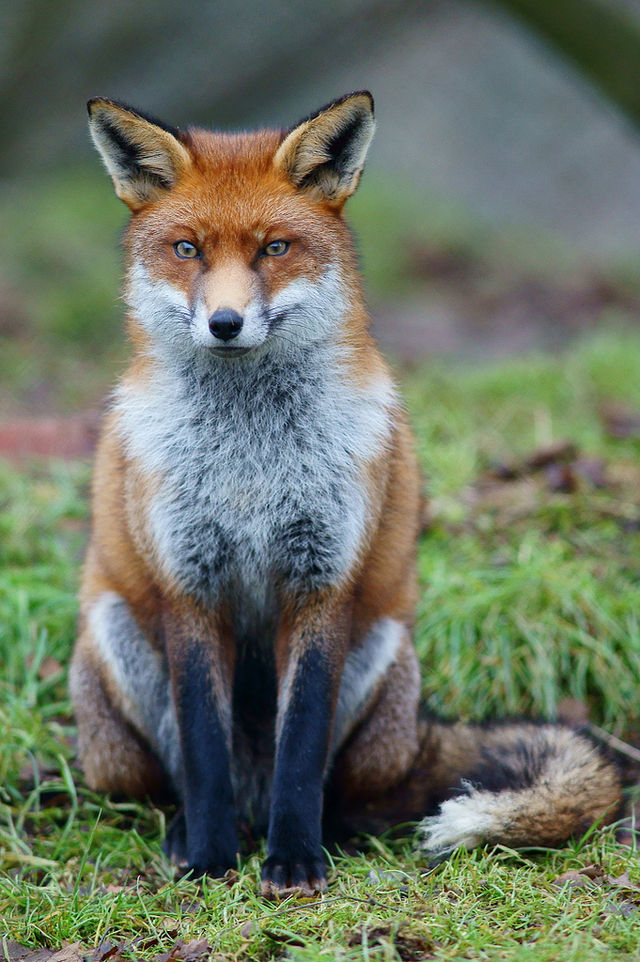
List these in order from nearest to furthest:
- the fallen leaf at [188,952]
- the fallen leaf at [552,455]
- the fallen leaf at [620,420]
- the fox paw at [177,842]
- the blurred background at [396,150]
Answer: the fallen leaf at [188,952] → the fox paw at [177,842] → the fallen leaf at [552,455] → the fallen leaf at [620,420] → the blurred background at [396,150]

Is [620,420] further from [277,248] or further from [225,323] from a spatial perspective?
[225,323]

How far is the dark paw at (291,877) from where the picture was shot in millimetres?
3221

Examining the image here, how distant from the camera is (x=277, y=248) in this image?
3.30 metres

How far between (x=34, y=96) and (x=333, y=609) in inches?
329

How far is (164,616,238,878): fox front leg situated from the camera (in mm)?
3434

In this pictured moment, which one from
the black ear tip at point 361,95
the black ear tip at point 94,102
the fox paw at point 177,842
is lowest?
the fox paw at point 177,842

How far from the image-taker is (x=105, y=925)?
3137 millimetres

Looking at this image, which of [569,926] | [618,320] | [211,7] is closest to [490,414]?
[618,320]

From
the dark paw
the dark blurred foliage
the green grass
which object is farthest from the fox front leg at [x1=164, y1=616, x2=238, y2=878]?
the dark blurred foliage

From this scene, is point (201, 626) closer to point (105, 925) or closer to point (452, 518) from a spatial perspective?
point (105, 925)

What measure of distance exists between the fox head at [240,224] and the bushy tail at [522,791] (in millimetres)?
1653

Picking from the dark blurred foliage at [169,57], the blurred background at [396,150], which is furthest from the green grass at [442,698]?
the dark blurred foliage at [169,57]

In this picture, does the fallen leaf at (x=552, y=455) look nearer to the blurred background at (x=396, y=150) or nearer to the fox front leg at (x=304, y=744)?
the blurred background at (x=396, y=150)

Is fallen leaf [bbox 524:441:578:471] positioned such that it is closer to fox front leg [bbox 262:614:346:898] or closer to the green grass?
the green grass
